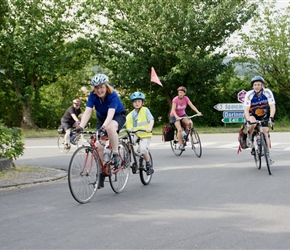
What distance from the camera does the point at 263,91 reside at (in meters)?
12.0

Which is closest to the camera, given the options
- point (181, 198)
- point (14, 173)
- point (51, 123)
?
point (181, 198)

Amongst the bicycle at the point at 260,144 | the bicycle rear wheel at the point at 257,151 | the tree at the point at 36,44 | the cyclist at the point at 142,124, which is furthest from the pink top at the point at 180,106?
the tree at the point at 36,44

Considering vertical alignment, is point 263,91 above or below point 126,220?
above

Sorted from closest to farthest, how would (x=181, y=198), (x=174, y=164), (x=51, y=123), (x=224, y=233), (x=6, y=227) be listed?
(x=224, y=233) < (x=6, y=227) < (x=181, y=198) < (x=174, y=164) < (x=51, y=123)

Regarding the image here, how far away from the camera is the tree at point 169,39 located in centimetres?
3350

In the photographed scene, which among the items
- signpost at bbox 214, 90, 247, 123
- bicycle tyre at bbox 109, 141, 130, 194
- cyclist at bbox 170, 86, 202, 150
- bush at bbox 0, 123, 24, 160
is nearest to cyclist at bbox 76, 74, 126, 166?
bicycle tyre at bbox 109, 141, 130, 194

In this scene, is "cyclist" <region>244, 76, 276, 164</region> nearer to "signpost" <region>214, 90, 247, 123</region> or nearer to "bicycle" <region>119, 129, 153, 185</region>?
"bicycle" <region>119, 129, 153, 185</region>

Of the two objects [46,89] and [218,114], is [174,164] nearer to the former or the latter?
[218,114]

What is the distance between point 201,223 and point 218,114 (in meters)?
31.3

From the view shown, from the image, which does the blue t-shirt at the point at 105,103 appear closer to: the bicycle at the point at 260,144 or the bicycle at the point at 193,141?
the bicycle at the point at 260,144

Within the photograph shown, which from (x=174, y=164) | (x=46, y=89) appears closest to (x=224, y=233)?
(x=174, y=164)

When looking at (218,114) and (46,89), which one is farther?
(46,89)

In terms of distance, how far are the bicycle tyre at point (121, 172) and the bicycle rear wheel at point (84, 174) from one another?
0.43 meters

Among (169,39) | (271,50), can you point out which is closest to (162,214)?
(169,39)
